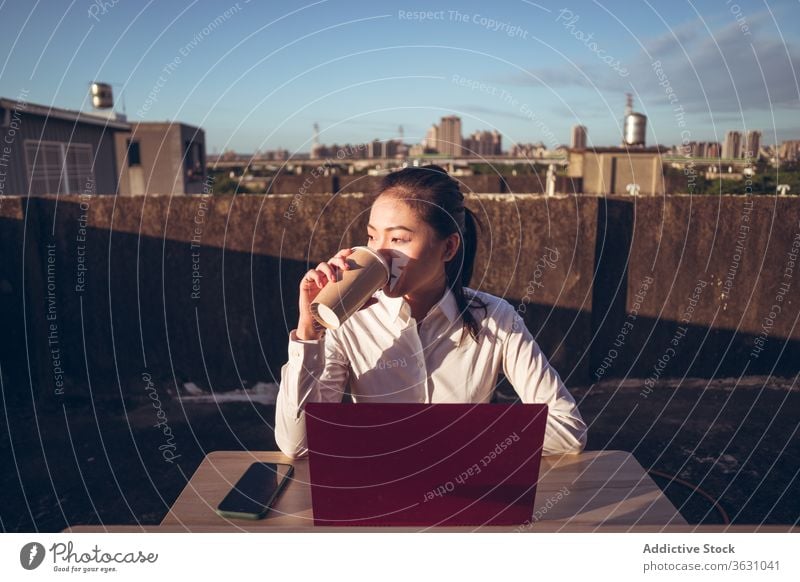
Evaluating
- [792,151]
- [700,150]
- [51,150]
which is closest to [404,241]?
[700,150]

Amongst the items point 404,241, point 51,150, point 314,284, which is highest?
point 51,150

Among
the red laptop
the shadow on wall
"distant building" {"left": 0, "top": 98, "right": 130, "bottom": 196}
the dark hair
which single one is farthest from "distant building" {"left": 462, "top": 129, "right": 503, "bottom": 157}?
"distant building" {"left": 0, "top": 98, "right": 130, "bottom": 196}

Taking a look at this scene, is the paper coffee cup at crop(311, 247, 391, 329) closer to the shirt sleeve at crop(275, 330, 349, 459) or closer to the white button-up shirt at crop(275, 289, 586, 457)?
the shirt sleeve at crop(275, 330, 349, 459)

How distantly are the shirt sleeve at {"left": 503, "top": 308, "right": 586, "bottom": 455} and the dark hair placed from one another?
0.15 metres

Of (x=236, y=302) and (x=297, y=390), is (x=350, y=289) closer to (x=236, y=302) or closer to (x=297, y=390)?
(x=297, y=390)

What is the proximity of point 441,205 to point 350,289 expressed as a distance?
0.76 meters

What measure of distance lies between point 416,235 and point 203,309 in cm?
386

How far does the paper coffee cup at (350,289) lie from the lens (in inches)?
68.1

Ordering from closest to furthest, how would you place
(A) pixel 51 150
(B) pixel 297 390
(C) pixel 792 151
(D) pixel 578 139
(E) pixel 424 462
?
(E) pixel 424 462 → (B) pixel 297 390 → (C) pixel 792 151 → (A) pixel 51 150 → (D) pixel 578 139

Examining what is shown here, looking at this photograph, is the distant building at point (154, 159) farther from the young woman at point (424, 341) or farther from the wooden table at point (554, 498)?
the wooden table at point (554, 498)

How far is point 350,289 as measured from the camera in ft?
5.74

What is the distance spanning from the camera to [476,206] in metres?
5.42

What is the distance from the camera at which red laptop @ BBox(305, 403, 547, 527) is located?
1.53m

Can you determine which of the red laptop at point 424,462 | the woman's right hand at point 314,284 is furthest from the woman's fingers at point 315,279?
the red laptop at point 424,462
